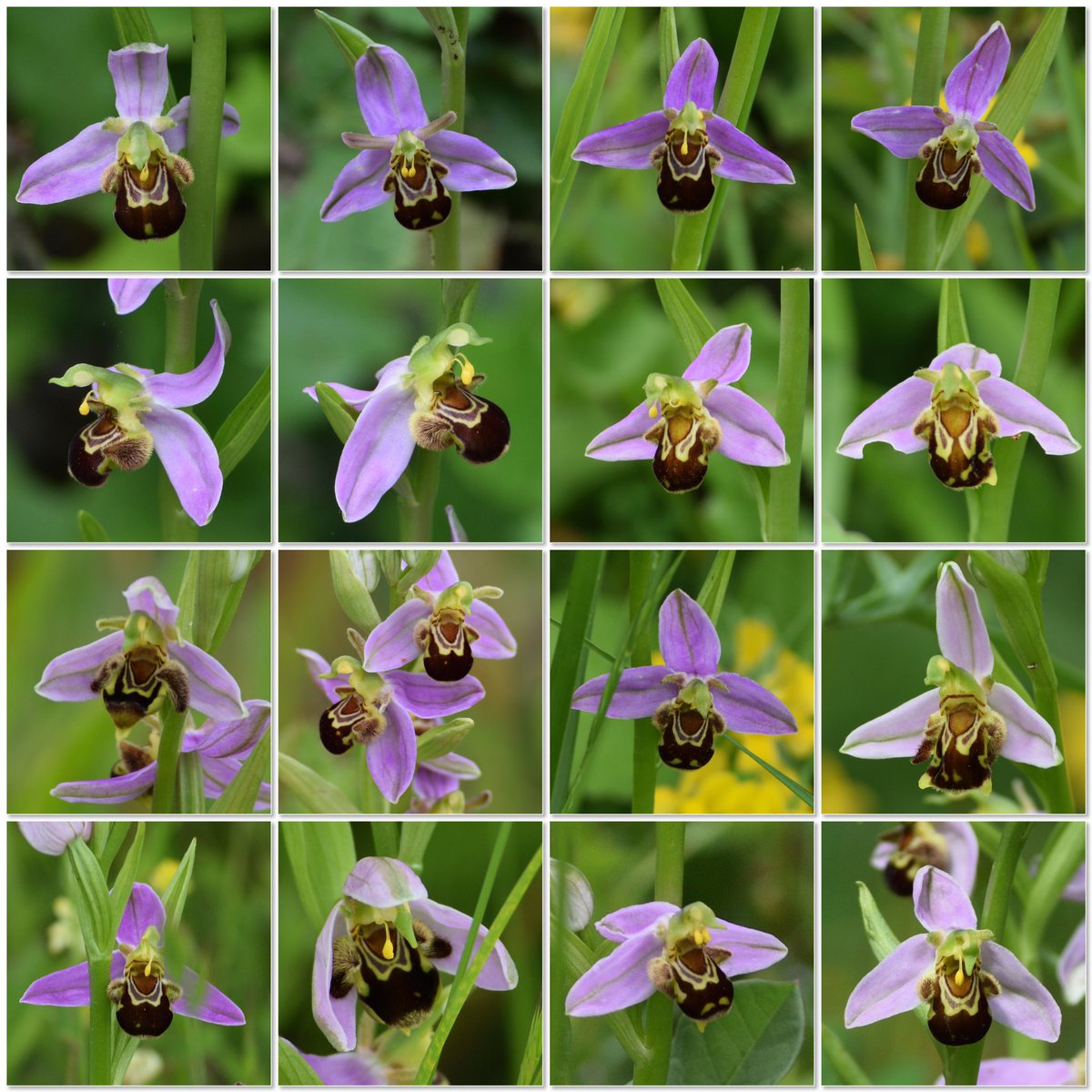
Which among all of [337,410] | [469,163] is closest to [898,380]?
[469,163]

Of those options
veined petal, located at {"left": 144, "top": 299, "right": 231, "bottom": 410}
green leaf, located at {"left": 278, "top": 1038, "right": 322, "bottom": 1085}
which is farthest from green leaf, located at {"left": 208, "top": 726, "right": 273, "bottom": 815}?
veined petal, located at {"left": 144, "top": 299, "right": 231, "bottom": 410}

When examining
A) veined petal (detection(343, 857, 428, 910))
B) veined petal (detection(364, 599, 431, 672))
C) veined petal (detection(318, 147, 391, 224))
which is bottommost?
veined petal (detection(343, 857, 428, 910))

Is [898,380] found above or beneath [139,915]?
above

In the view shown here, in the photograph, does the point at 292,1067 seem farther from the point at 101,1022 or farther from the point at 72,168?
the point at 72,168

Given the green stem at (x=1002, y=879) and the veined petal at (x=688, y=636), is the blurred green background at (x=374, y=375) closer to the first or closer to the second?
the veined petal at (x=688, y=636)

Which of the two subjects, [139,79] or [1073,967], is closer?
[139,79]

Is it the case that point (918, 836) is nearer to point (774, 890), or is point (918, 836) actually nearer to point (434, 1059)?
point (774, 890)

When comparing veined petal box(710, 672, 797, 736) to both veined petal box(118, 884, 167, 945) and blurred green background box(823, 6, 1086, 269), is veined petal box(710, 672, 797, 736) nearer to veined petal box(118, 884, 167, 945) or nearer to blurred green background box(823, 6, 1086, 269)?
blurred green background box(823, 6, 1086, 269)
